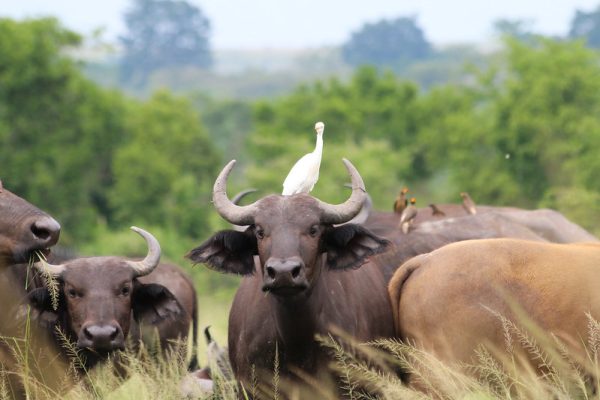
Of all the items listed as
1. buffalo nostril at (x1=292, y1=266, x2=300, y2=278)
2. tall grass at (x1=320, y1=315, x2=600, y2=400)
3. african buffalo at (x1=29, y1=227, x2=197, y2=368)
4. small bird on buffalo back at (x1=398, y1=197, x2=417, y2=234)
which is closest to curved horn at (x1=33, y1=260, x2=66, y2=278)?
african buffalo at (x1=29, y1=227, x2=197, y2=368)

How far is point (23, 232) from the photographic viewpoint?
8570 millimetres

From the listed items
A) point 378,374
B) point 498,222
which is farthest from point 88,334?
point 498,222

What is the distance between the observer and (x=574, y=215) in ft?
94.1

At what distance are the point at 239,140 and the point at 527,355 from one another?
90241 mm

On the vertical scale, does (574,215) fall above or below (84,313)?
below

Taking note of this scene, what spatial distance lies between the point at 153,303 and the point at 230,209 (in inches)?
72.4

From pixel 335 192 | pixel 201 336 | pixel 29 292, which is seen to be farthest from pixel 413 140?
pixel 29 292

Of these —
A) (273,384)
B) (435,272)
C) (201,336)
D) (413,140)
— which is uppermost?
(435,272)

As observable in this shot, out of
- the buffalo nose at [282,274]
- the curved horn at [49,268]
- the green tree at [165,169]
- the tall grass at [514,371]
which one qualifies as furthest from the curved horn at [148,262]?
the green tree at [165,169]

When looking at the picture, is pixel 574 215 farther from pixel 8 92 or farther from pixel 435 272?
pixel 8 92

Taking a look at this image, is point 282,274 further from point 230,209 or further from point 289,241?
point 230,209

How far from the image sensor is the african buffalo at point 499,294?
743 cm

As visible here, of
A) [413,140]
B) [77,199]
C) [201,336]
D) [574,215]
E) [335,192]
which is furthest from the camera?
[413,140]

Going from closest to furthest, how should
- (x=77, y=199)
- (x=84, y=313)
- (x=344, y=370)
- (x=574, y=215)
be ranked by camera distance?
(x=344, y=370) < (x=84, y=313) < (x=574, y=215) < (x=77, y=199)
